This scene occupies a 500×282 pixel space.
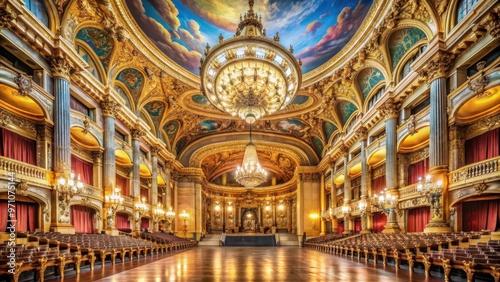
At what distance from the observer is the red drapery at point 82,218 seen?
44.7ft

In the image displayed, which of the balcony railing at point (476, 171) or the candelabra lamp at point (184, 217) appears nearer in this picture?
the balcony railing at point (476, 171)

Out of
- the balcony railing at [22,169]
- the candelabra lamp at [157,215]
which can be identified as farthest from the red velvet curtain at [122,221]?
the balcony railing at [22,169]

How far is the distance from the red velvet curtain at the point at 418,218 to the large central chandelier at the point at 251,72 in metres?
7.46

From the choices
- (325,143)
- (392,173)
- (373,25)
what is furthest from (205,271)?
(325,143)

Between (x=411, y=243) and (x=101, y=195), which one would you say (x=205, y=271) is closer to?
(x=411, y=243)

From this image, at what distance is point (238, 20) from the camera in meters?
17.5

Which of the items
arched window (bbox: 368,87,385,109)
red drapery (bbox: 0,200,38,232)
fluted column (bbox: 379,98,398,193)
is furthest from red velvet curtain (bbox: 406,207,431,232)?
red drapery (bbox: 0,200,38,232)

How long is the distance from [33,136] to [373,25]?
14.8 m

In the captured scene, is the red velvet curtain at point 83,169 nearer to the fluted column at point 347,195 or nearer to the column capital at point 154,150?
the column capital at point 154,150

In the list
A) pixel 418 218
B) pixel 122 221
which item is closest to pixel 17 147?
pixel 122 221

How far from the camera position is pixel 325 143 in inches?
1075

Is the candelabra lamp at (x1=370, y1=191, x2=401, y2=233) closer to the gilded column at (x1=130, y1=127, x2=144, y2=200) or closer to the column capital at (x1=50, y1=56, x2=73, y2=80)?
the gilded column at (x1=130, y1=127, x2=144, y2=200)

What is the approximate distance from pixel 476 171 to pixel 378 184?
888cm

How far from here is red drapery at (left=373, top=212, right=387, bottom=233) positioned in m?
17.5
